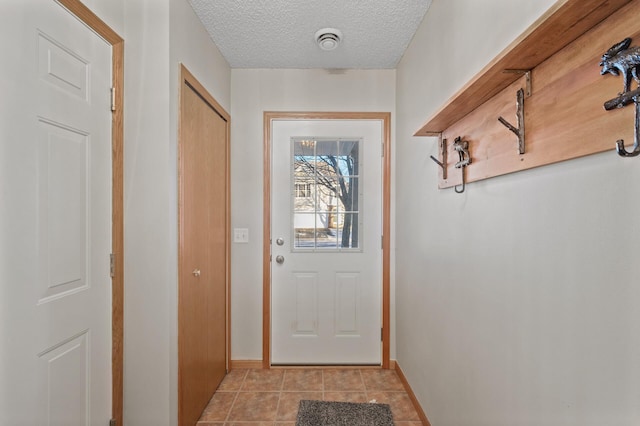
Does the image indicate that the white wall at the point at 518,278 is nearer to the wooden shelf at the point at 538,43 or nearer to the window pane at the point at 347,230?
the wooden shelf at the point at 538,43

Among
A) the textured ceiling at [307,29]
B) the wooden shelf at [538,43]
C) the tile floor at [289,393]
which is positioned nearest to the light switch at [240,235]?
the tile floor at [289,393]

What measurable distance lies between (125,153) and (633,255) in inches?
72.8

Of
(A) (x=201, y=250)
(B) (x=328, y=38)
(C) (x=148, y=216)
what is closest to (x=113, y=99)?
(C) (x=148, y=216)

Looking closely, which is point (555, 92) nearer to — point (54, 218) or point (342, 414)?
point (54, 218)

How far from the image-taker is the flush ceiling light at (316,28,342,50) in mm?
2161

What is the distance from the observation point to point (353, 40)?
90.4 inches

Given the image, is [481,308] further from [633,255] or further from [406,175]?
[406,175]

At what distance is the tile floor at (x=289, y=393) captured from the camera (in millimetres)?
2096

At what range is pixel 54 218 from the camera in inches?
48.3

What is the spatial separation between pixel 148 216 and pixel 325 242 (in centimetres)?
143

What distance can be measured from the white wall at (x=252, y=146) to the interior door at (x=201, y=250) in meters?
0.13

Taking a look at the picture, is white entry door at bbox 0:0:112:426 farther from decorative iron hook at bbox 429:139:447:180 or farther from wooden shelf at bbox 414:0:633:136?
decorative iron hook at bbox 429:139:447:180

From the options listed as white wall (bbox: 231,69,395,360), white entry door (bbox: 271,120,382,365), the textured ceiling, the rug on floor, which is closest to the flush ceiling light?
the textured ceiling

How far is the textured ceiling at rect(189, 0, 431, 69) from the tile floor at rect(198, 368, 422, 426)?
2.40m
